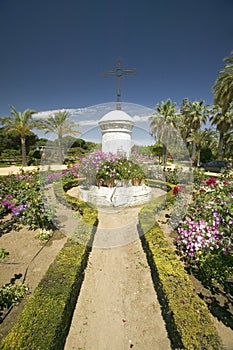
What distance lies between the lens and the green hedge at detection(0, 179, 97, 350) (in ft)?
6.39

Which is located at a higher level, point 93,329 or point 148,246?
point 148,246

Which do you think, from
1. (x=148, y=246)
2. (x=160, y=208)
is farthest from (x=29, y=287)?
(x=160, y=208)

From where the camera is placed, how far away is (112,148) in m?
7.92

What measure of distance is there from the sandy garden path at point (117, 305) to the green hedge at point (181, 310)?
221mm

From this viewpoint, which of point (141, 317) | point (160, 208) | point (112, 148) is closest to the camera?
point (141, 317)

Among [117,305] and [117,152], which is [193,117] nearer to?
[117,152]

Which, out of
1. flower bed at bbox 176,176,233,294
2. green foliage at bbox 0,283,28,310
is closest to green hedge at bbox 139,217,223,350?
flower bed at bbox 176,176,233,294

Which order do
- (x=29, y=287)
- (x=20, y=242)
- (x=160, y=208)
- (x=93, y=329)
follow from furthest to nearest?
(x=160, y=208) → (x=20, y=242) → (x=29, y=287) → (x=93, y=329)

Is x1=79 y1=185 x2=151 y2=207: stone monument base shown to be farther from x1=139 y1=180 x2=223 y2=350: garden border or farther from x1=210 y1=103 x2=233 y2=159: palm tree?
x1=210 y1=103 x2=233 y2=159: palm tree

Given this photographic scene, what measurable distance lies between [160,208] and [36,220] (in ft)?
12.9

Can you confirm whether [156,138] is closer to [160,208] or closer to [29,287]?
[160,208]

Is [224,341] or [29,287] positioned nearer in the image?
[224,341]

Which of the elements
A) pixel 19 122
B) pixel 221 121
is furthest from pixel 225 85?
pixel 19 122

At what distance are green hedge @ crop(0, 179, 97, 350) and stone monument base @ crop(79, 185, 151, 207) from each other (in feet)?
12.4
